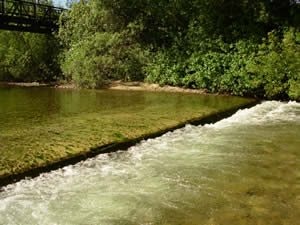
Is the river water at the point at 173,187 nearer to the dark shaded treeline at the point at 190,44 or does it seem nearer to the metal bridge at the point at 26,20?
the dark shaded treeline at the point at 190,44

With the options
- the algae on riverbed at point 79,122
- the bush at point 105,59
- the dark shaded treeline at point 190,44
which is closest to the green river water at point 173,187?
the algae on riverbed at point 79,122

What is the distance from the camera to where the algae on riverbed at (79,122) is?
9461mm

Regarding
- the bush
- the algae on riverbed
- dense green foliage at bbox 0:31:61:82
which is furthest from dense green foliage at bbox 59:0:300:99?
dense green foliage at bbox 0:31:61:82

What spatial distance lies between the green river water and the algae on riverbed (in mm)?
877

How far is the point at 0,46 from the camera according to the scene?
38.8 metres

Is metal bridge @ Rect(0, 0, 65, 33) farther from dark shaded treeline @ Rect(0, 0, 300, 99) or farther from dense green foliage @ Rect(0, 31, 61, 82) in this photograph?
dark shaded treeline @ Rect(0, 0, 300, 99)

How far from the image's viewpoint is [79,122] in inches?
527

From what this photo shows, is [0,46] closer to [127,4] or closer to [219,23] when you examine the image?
[127,4]

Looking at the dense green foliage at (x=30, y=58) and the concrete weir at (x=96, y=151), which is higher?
the dense green foliage at (x=30, y=58)

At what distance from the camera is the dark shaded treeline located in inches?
851

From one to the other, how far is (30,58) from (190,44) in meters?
15.9

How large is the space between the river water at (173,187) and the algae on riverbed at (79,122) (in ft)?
2.87

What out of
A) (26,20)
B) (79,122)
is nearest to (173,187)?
(79,122)

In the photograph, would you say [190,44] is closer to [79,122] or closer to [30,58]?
[79,122]
